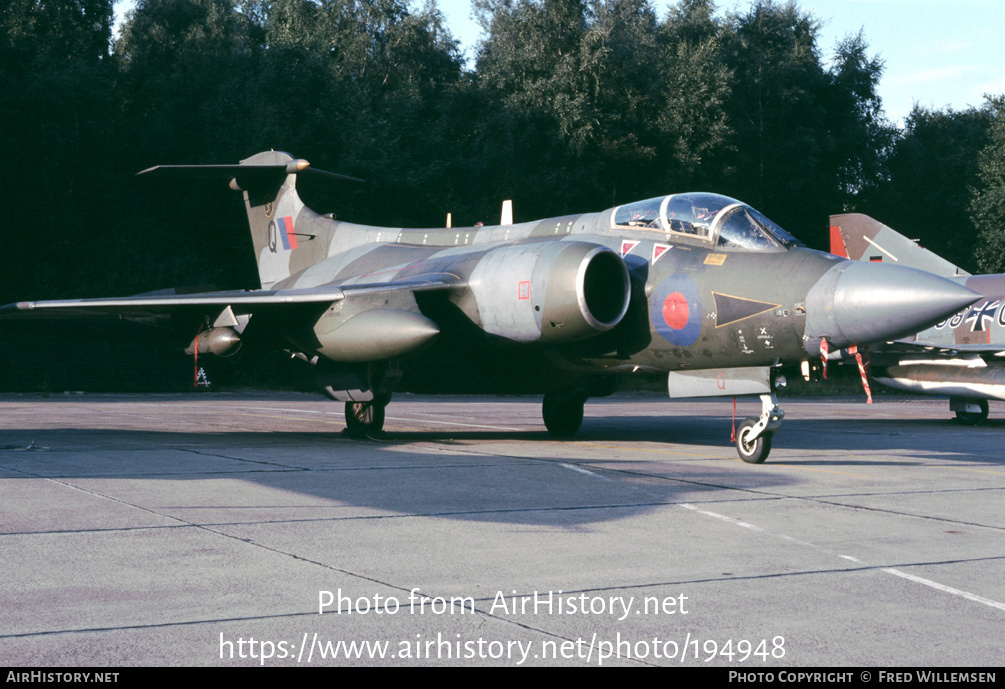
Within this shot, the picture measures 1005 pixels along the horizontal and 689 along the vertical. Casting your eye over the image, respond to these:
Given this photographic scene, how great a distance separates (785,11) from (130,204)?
A: 31.1 m

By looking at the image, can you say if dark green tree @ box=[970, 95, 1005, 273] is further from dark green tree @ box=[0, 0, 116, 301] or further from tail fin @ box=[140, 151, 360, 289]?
dark green tree @ box=[0, 0, 116, 301]

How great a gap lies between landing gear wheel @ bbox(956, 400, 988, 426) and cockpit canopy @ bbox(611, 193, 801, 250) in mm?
9107

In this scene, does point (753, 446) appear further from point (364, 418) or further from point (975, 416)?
point (975, 416)

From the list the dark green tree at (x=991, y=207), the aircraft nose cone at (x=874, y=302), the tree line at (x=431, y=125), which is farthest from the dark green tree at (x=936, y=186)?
the aircraft nose cone at (x=874, y=302)

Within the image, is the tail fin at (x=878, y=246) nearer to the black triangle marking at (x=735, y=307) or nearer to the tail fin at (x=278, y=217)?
the black triangle marking at (x=735, y=307)

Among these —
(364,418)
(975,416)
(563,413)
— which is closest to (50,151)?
(364,418)

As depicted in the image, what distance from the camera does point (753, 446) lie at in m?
10.5

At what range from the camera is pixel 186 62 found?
38250mm

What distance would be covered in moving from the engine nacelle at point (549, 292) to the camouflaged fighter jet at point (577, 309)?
20 mm

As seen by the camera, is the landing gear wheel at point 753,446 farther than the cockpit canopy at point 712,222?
No

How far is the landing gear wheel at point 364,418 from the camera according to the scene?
523 inches

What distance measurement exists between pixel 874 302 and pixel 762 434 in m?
1.93

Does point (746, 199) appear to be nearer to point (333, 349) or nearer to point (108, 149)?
point (108, 149)

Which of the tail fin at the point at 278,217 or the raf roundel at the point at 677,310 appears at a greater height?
the tail fin at the point at 278,217
